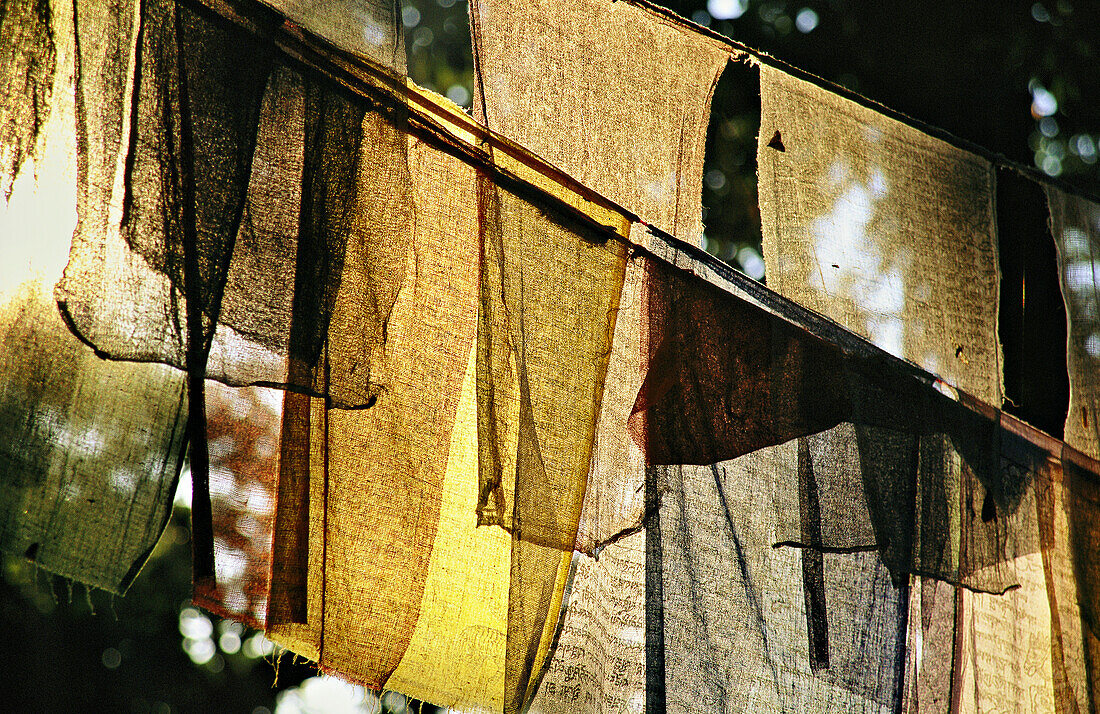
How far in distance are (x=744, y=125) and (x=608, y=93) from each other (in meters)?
3.80

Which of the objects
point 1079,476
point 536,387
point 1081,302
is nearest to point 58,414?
point 536,387

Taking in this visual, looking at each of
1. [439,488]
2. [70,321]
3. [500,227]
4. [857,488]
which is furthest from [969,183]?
[70,321]

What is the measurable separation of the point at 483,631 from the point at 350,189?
77 centimetres

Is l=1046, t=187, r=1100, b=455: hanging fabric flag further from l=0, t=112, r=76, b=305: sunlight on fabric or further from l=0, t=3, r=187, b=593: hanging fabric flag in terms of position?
l=0, t=112, r=76, b=305: sunlight on fabric

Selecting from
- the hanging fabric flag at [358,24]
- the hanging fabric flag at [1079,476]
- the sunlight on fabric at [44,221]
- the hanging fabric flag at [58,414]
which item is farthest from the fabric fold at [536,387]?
the hanging fabric flag at [1079,476]

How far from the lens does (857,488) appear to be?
1.83m

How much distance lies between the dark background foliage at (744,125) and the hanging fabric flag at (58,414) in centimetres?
174

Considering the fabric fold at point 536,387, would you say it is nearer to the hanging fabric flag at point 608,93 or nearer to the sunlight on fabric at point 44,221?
the hanging fabric flag at point 608,93

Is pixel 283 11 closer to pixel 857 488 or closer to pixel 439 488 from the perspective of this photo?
pixel 439 488

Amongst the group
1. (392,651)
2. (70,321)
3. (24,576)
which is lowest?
(24,576)

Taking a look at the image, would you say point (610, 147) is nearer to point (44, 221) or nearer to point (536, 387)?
point (536, 387)

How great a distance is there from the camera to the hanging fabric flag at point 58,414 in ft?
3.71

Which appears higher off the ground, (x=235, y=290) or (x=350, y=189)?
(x=350, y=189)

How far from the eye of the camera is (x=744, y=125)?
5.36 meters
